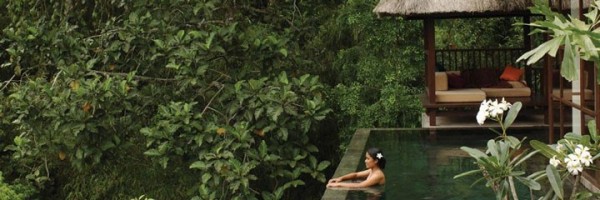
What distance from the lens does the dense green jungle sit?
10062 mm

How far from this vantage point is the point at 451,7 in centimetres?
1120

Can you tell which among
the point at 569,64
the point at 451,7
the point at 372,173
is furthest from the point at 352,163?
the point at 569,64

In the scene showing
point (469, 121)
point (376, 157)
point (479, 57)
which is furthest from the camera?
point (479, 57)

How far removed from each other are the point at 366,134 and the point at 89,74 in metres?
3.05

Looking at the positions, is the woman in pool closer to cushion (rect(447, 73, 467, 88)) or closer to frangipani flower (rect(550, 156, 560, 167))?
frangipani flower (rect(550, 156, 560, 167))

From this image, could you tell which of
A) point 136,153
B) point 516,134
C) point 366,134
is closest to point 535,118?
point 516,134

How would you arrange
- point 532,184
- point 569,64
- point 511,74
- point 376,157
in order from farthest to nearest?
point 511,74 < point 376,157 < point 532,184 < point 569,64

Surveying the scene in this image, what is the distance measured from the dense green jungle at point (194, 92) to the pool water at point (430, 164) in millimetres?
804

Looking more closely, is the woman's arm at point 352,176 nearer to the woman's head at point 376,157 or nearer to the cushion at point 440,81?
the woman's head at point 376,157

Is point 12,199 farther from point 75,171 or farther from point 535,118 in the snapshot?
point 535,118

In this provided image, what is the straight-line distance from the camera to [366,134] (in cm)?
1167

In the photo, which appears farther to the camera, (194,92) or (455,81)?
(455,81)

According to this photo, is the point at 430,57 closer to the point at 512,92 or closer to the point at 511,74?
the point at 512,92

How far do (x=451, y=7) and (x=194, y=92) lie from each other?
111 inches
